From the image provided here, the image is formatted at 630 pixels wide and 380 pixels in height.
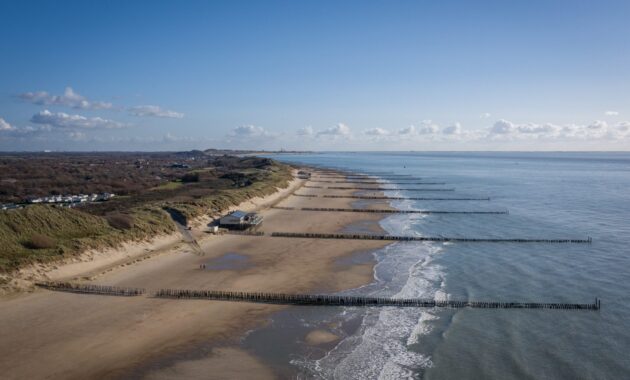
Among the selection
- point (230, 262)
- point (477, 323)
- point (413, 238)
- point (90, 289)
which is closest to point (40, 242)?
point (90, 289)

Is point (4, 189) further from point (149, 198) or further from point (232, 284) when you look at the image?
point (232, 284)

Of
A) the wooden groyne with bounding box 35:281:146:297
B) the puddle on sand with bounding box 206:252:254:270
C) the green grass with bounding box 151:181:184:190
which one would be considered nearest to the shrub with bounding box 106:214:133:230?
the puddle on sand with bounding box 206:252:254:270

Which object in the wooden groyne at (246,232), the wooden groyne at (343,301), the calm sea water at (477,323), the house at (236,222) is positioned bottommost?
the calm sea water at (477,323)

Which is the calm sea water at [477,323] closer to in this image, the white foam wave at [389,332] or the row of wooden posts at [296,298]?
the white foam wave at [389,332]

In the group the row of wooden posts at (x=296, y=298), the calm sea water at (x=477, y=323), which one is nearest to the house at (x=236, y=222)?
the calm sea water at (x=477, y=323)

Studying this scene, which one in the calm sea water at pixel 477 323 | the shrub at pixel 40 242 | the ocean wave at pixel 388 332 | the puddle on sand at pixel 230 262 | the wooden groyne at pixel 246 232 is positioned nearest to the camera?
the ocean wave at pixel 388 332

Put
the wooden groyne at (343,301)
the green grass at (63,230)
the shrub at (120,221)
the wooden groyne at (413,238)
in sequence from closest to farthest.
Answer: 1. the wooden groyne at (343,301)
2. the green grass at (63,230)
3. the shrub at (120,221)
4. the wooden groyne at (413,238)

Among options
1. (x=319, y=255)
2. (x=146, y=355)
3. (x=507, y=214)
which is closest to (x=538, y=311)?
(x=319, y=255)
